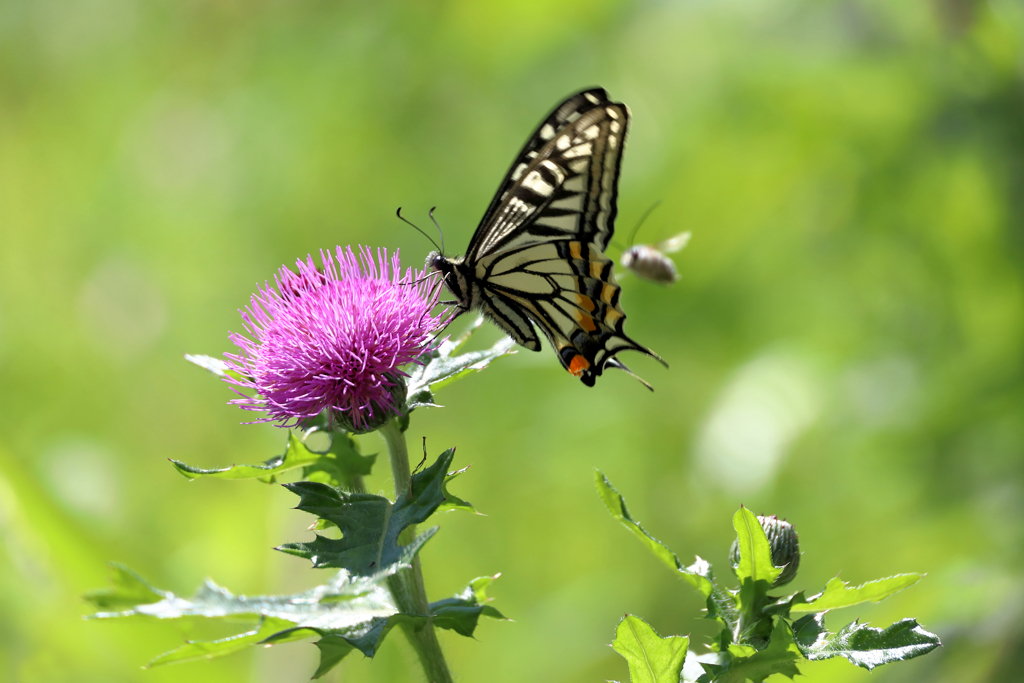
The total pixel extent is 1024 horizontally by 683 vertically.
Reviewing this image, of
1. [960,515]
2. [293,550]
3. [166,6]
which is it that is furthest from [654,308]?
[166,6]

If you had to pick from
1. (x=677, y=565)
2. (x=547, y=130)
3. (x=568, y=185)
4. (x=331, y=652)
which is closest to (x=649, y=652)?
(x=677, y=565)

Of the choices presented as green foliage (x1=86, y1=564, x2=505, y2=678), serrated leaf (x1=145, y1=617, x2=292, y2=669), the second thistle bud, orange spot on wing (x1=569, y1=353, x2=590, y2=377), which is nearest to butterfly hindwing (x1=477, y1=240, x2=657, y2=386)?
orange spot on wing (x1=569, y1=353, x2=590, y2=377)

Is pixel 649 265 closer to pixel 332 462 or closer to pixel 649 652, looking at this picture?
pixel 332 462

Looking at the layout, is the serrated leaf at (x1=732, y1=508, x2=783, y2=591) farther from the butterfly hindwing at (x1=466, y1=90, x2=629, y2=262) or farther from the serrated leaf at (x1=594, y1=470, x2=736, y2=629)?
the butterfly hindwing at (x1=466, y1=90, x2=629, y2=262)

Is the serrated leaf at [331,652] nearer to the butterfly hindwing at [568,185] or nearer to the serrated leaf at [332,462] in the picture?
the serrated leaf at [332,462]

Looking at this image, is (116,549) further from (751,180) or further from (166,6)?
(166,6)

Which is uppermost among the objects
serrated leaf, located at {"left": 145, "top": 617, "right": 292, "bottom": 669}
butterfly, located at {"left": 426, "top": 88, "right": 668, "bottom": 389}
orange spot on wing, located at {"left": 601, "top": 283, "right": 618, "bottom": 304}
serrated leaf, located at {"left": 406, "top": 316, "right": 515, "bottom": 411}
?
butterfly, located at {"left": 426, "top": 88, "right": 668, "bottom": 389}
